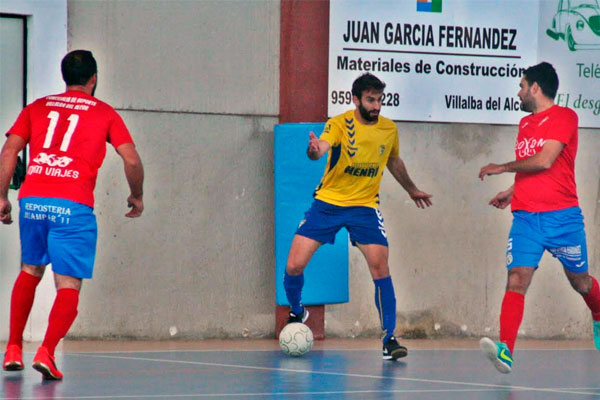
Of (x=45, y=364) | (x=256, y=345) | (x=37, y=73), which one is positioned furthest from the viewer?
(x=256, y=345)

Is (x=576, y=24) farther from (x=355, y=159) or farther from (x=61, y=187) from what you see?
(x=61, y=187)

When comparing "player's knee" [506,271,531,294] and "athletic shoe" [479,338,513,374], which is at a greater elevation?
"player's knee" [506,271,531,294]

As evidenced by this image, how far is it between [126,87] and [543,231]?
4.06m

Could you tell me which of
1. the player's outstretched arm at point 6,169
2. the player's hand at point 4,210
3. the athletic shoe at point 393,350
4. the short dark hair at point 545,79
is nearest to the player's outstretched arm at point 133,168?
the player's outstretched arm at point 6,169

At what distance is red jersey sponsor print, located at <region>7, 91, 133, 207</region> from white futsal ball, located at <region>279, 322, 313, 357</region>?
2247mm

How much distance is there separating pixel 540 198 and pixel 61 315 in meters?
3.39

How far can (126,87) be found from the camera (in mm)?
10094

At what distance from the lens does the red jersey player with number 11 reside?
7281 mm

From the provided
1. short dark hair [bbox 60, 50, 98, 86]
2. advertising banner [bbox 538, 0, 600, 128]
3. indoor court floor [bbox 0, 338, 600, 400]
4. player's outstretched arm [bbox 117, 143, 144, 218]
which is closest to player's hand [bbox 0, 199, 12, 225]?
player's outstretched arm [bbox 117, 143, 144, 218]

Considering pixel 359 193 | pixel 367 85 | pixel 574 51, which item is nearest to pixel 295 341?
pixel 359 193

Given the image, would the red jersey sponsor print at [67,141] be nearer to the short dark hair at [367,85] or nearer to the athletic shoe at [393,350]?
the short dark hair at [367,85]

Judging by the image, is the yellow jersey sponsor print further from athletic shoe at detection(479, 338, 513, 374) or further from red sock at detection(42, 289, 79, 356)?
red sock at detection(42, 289, 79, 356)

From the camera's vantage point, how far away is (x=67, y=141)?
290 inches

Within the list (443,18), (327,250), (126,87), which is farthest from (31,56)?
(443,18)
